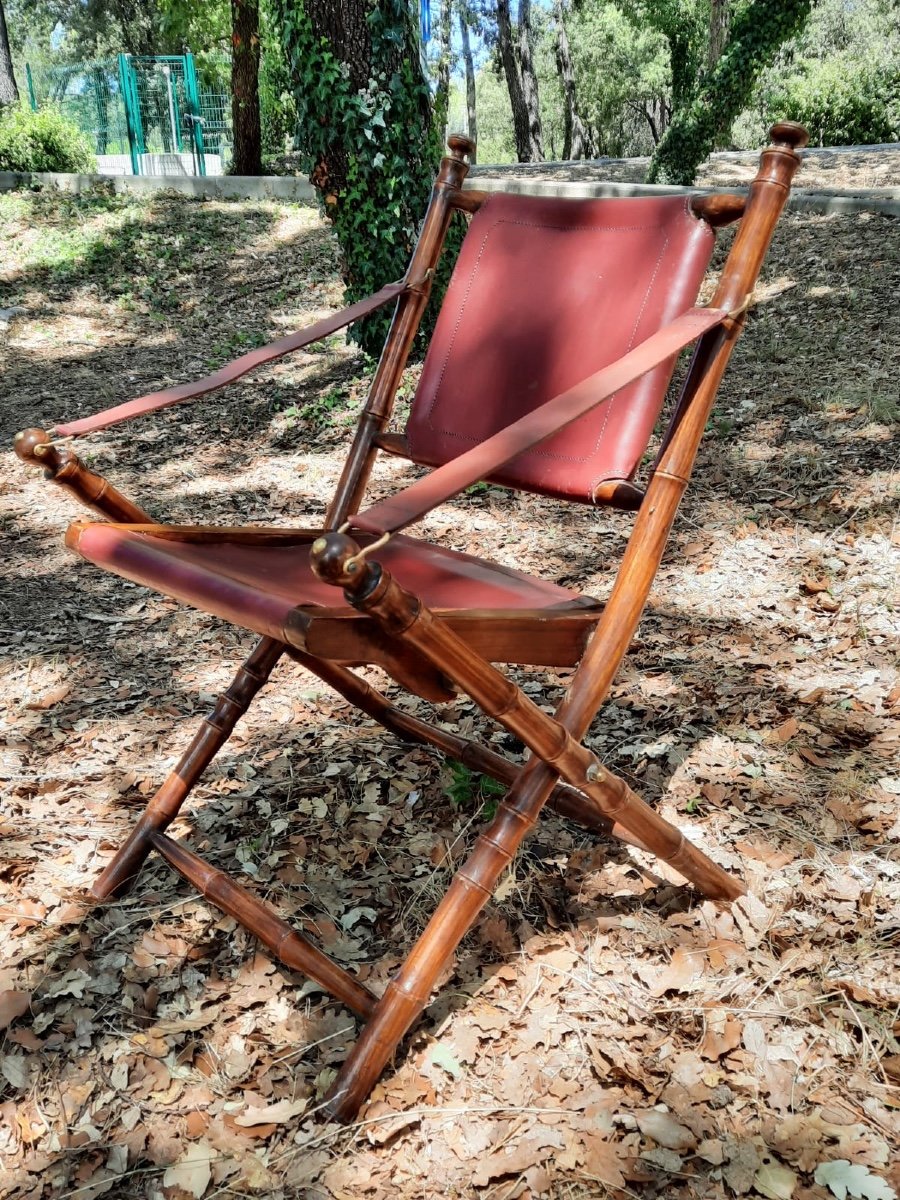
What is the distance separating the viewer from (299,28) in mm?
4805

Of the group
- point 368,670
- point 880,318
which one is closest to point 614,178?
point 880,318

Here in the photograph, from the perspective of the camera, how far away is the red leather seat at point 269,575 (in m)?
1.40

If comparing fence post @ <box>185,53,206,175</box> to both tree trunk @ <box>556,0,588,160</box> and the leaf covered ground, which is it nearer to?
tree trunk @ <box>556,0,588,160</box>

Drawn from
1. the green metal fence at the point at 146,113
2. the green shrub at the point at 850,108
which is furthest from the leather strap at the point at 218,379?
the green metal fence at the point at 146,113

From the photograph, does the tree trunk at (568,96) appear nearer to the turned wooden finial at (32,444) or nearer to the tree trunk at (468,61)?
the tree trunk at (468,61)

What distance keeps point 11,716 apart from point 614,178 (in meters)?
9.12

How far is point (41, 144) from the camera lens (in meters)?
10.5

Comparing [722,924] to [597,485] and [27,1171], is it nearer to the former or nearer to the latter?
[597,485]

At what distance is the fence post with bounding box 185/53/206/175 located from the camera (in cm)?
1313

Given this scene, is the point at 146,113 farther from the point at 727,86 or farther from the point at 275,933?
the point at 275,933

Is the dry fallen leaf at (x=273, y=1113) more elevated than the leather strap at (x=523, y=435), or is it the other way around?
the leather strap at (x=523, y=435)

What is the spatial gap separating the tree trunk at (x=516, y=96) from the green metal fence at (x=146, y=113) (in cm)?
563

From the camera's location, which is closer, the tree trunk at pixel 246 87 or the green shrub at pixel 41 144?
A: the tree trunk at pixel 246 87

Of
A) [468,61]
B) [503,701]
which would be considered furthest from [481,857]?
[468,61]
